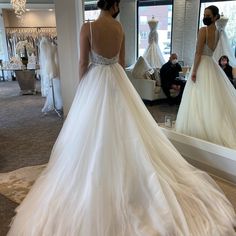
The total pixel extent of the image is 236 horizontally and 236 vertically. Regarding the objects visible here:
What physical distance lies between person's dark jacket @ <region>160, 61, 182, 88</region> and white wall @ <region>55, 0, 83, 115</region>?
1343mm

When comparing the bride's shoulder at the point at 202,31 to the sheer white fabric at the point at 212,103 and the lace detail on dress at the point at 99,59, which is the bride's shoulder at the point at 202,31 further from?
the lace detail on dress at the point at 99,59

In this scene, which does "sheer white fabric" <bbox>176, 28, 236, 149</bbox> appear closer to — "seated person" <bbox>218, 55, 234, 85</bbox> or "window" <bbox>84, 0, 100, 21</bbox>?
"seated person" <bbox>218, 55, 234, 85</bbox>

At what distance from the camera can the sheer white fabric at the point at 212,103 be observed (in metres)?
2.86

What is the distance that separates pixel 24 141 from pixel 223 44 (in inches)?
113

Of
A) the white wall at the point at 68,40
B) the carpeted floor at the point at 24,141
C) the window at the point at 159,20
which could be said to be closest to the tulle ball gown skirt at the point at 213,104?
the carpeted floor at the point at 24,141

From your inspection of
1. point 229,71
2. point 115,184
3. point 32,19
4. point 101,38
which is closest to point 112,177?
point 115,184

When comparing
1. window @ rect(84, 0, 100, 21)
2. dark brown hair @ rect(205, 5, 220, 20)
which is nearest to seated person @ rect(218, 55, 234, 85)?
dark brown hair @ rect(205, 5, 220, 20)

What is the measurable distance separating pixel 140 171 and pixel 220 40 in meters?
1.71

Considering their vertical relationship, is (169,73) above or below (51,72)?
above

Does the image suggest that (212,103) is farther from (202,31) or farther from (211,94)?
(202,31)

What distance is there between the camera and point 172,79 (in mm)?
3324

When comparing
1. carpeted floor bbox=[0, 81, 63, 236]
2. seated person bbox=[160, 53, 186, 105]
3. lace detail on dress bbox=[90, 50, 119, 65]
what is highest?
lace detail on dress bbox=[90, 50, 119, 65]

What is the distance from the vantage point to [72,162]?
199 centimetres

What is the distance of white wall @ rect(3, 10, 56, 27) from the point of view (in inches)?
385
